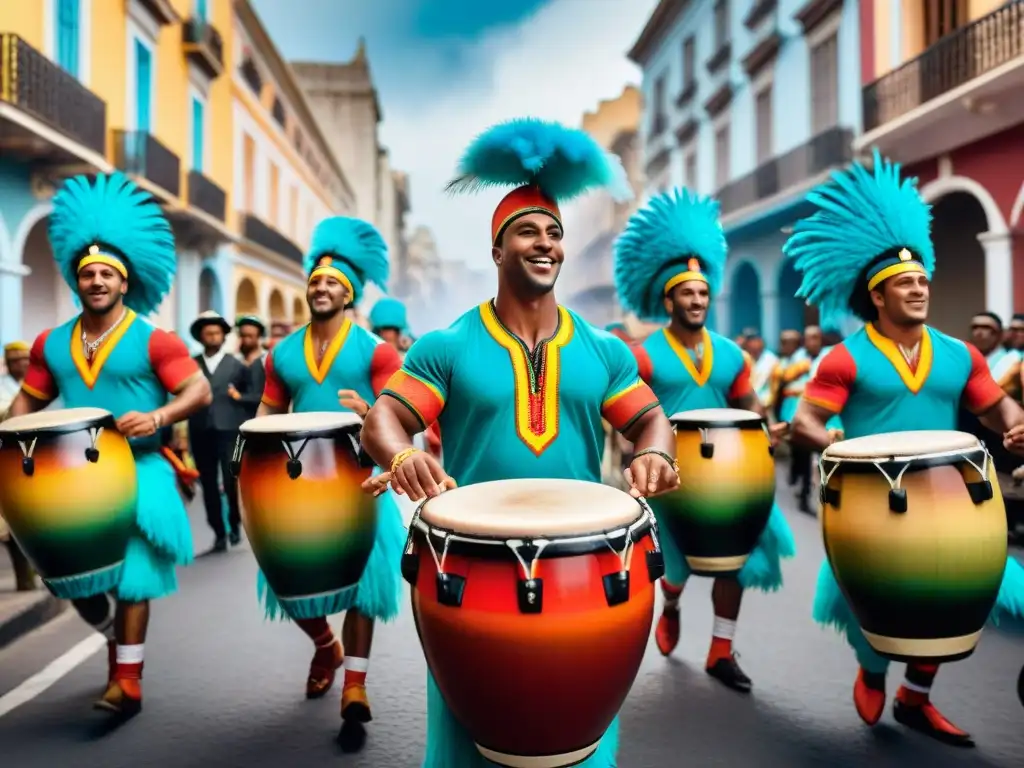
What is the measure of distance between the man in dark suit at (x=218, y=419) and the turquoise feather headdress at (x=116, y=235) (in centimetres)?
310

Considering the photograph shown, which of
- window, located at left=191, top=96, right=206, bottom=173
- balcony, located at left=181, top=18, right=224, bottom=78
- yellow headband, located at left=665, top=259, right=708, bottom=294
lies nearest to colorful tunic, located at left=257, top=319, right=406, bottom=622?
yellow headband, located at left=665, top=259, right=708, bottom=294

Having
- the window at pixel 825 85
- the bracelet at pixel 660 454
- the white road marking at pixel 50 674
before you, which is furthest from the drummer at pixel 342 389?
the window at pixel 825 85

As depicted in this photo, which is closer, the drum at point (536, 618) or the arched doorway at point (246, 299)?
the drum at point (536, 618)

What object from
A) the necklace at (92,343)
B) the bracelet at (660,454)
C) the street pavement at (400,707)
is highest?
the necklace at (92,343)

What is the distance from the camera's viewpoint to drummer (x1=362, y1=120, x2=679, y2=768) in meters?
2.55

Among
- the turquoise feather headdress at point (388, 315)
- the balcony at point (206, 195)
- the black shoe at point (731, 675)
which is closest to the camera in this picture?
the black shoe at point (731, 675)

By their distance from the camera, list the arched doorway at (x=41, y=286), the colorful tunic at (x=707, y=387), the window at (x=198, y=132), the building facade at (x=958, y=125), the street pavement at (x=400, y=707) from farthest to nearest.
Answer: the window at (x=198, y=132) → the arched doorway at (x=41, y=286) → the building facade at (x=958, y=125) → the colorful tunic at (x=707, y=387) → the street pavement at (x=400, y=707)

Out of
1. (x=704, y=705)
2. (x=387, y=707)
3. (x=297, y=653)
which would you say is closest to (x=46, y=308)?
(x=297, y=653)

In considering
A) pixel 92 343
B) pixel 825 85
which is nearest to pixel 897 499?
pixel 92 343

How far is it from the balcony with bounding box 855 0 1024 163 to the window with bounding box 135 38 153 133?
12.0m

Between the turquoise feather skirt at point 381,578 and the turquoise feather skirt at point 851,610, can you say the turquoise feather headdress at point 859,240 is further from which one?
the turquoise feather skirt at point 381,578

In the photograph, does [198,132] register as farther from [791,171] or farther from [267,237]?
[791,171]

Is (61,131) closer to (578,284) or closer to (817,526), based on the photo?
(817,526)

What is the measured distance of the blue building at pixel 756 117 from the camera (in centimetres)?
1634
